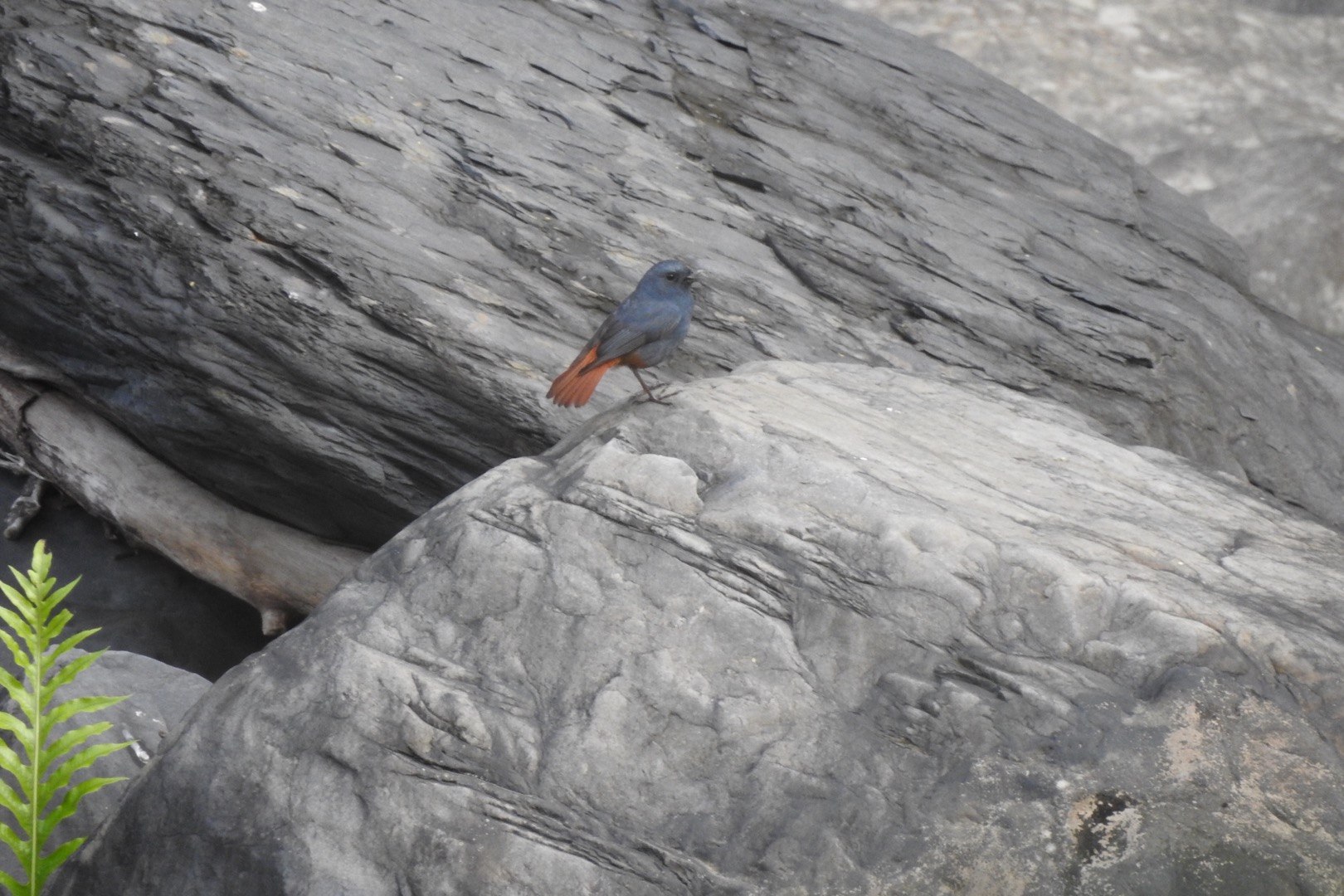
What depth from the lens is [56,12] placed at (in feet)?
→ 19.3

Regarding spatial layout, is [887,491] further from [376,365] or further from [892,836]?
[376,365]

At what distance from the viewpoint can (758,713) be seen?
2961mm

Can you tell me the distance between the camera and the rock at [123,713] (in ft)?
13.1

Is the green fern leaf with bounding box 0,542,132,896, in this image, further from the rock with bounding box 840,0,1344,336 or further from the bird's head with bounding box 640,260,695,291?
the rock with bounding box 840,0,1344,336

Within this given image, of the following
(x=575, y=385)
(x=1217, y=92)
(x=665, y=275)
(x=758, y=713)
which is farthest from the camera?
(x=1217, y=92)

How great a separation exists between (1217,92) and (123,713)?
32.6 feet

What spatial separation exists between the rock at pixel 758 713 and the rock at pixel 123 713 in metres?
1.05

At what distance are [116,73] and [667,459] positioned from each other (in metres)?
4.02

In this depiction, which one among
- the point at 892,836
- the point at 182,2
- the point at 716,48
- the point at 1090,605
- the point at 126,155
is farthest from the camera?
the point at 716,48

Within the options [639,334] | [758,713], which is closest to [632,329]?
[639,334]

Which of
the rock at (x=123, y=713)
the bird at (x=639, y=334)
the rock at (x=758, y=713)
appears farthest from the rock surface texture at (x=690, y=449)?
the rock at (x=123, y=713)

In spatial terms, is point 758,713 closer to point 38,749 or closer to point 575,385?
point 575,385

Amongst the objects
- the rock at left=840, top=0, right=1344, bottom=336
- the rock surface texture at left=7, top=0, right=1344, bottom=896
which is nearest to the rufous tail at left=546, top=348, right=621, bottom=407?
the rock surface texture at left=7, top=0, right=1344, bottom=896

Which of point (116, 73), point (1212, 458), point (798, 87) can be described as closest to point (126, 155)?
point (116, 73)
